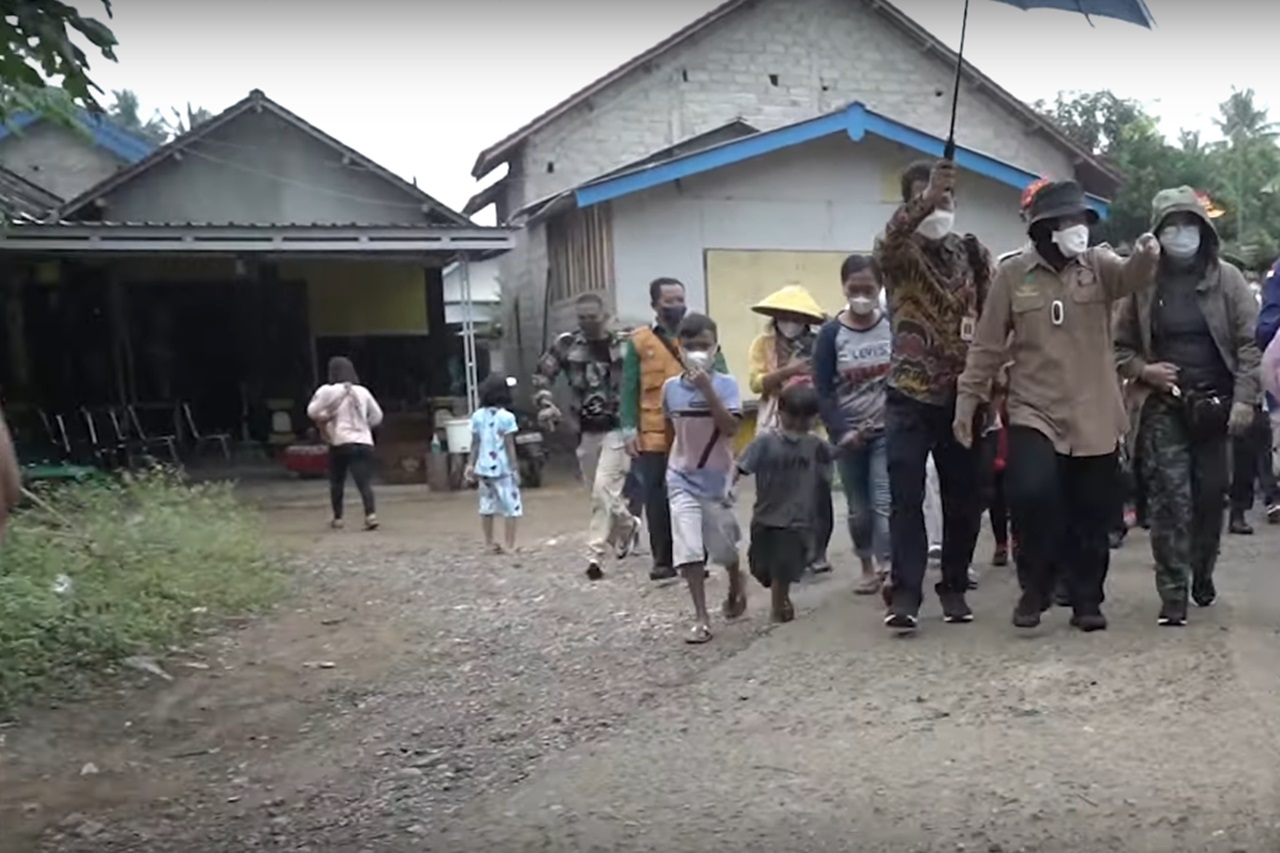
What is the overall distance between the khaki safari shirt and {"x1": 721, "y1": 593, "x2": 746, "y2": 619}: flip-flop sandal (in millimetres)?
1692

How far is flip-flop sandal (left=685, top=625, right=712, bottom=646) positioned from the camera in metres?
5.77

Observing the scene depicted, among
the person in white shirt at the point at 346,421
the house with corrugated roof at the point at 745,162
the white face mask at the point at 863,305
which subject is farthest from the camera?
the house with corrugated roof at the point at 745,162

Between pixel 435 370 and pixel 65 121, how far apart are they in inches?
467

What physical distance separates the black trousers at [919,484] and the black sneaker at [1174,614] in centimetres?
80

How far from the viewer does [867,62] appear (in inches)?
863

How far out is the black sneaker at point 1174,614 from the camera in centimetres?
513

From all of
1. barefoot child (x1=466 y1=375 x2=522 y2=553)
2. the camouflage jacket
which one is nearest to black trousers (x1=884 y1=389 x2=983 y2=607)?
the camouflage jacket

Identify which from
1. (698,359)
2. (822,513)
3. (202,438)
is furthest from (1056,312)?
(202,438)

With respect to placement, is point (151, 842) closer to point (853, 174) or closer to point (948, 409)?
point (948, 409)

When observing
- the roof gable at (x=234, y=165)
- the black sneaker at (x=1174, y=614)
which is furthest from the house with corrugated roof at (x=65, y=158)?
the black sneaker at (x=1174, y=614)

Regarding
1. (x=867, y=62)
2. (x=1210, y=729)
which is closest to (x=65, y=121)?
(x=1210, y=729)

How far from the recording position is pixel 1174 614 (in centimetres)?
514

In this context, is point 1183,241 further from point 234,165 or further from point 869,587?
point 234,165

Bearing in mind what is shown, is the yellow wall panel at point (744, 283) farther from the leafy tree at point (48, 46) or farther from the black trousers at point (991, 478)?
the leafy tree at point (48, 46)
